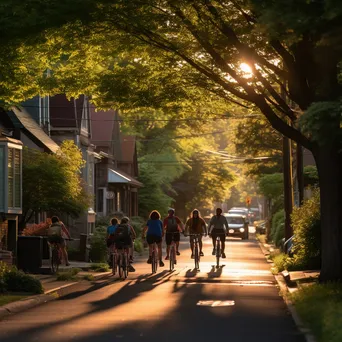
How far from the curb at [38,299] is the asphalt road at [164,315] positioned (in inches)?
9.6

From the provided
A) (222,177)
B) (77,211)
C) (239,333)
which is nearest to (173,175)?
(222,177)

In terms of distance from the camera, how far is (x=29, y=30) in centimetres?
1973

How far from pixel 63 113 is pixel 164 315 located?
115ft

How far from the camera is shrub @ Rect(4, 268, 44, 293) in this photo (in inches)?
867

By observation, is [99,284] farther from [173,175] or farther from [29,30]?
[173,175]

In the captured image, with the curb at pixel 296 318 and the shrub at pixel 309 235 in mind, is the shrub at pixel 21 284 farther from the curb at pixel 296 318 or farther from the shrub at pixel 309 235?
the shrub at pixel 309 235

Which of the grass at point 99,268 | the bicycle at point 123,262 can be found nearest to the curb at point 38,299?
the bicycle at point 123,262

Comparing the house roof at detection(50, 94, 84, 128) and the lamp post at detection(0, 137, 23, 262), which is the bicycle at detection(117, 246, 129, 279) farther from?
the house roof at detection(50, 94, 84, 128)

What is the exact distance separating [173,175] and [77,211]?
43944 millimetres

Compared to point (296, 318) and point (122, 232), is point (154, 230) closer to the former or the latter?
point (122, 232)

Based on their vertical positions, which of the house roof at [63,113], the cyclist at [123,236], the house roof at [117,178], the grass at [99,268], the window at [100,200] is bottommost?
the grass at [99,268]

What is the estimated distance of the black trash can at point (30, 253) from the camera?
3041 centimetres

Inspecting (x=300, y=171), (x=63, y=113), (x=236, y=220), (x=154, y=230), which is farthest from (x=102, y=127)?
(x=154, y=230)

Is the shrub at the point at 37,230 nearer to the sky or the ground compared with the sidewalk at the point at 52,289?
nearer to the sky
